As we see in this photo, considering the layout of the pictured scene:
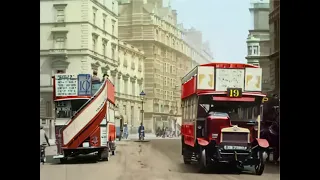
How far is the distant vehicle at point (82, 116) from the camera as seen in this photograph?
4.14 m

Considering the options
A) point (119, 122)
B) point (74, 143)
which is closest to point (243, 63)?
point (119, 122)

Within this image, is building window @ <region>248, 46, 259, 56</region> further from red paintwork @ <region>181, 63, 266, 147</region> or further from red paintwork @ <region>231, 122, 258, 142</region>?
red paintwork @ <region>231, 122, 258, 142</region>

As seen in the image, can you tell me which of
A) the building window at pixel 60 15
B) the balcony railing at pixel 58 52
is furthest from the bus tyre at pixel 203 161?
the building window at pixel 60 15

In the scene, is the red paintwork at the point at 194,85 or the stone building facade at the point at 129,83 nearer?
the red paintwork at the point at 194,85

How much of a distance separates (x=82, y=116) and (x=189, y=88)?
0.85 metres

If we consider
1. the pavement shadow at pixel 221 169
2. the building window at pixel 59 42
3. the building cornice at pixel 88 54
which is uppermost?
the building window at pixel 59 42

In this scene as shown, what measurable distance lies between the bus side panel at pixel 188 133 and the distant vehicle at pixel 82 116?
55 centimetres

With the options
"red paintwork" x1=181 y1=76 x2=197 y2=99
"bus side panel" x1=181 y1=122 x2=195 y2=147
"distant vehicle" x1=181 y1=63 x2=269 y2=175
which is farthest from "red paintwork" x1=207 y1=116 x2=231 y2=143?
"red paintwork" x1=181 y1=76 x2=197 y2=99

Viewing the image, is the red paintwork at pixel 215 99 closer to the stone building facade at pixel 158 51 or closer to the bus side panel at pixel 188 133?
the bus side panel at pixel 188 133

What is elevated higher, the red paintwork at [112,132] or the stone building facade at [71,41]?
the stone building facade at [71,41]

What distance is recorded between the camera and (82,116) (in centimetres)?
417

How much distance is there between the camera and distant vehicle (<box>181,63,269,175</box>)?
13.6ft

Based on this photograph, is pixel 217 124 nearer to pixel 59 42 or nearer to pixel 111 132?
pixel 111 132
